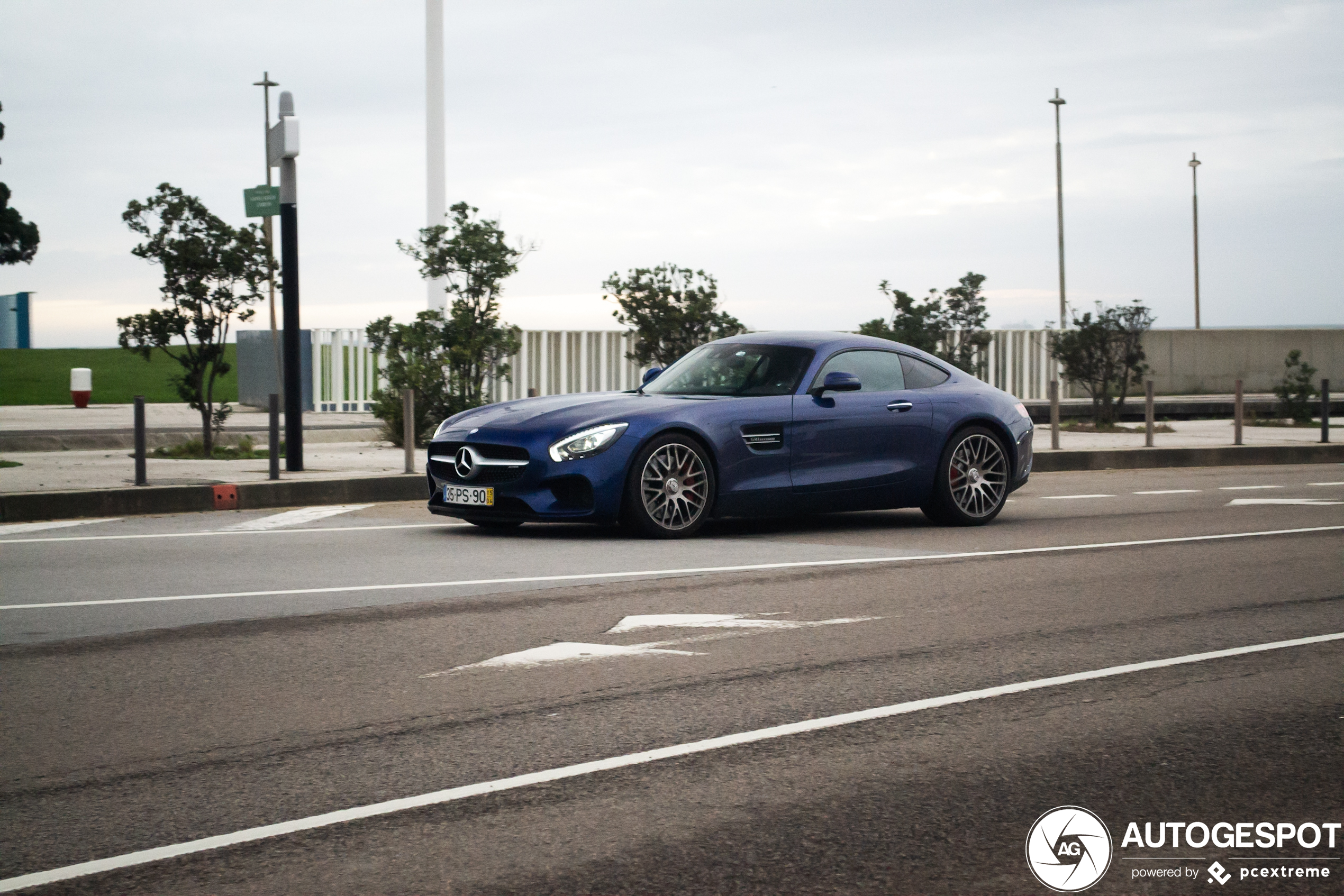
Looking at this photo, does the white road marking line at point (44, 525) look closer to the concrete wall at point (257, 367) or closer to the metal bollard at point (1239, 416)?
the metal bollard at point (1239, 416)

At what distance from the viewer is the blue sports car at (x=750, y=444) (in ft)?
32.4

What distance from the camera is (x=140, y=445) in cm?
1316

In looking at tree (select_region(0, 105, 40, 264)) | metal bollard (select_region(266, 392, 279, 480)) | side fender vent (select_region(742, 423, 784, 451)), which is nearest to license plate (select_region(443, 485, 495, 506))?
side fender vent (select_region(742, 423, 784, 451))

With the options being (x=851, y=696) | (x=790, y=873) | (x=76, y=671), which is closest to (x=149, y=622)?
(x=76, y=671)

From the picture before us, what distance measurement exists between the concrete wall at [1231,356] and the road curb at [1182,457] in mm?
15102

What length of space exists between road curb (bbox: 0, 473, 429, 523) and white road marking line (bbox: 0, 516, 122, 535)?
250 millimetres

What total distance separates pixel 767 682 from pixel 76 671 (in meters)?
2.84

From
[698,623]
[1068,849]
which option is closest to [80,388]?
[698,623]

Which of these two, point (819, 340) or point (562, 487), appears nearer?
point (562, 487)

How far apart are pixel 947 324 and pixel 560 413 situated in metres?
16.1

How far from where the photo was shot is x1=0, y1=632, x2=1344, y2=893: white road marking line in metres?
3.64

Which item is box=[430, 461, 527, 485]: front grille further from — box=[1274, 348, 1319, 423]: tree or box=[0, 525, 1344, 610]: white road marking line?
box=[1274, 348, 1319, 423]: tree

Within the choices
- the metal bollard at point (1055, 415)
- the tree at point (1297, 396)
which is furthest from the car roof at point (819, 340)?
the tree at point (1297, 396)

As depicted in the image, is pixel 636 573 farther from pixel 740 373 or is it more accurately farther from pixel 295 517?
pixel 295 517
